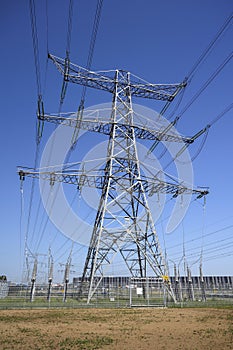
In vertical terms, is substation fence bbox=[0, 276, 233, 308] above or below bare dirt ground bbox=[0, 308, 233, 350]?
above

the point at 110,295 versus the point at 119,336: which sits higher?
the point at 110,295

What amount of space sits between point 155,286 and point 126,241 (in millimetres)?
4671

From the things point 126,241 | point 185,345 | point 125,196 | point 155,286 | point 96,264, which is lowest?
point 185,345

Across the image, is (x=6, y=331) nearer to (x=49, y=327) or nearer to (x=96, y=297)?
(x=49, y=327)

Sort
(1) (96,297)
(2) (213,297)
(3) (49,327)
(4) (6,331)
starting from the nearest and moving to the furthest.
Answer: (4) (6,331) → (3) (49,327) → (1) (96,297) → (2) (213,297)

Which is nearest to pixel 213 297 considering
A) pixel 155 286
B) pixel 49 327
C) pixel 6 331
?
pixel 155 286

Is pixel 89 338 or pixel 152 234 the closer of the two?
pixel 89 338

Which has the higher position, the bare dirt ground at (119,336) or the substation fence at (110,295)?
the substation fence at (110,295)

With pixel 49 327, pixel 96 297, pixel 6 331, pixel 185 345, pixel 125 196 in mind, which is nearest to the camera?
pixel 185 345

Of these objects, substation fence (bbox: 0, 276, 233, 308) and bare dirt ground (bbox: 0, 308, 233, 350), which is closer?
bare dirt ground (bbox: 0, 308, 233, 350)

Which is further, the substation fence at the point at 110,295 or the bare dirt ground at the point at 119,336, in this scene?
the substation fence at the point at 110,295

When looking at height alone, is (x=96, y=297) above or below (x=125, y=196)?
below

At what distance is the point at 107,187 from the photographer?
2452 cm

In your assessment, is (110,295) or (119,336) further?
(110,295)
